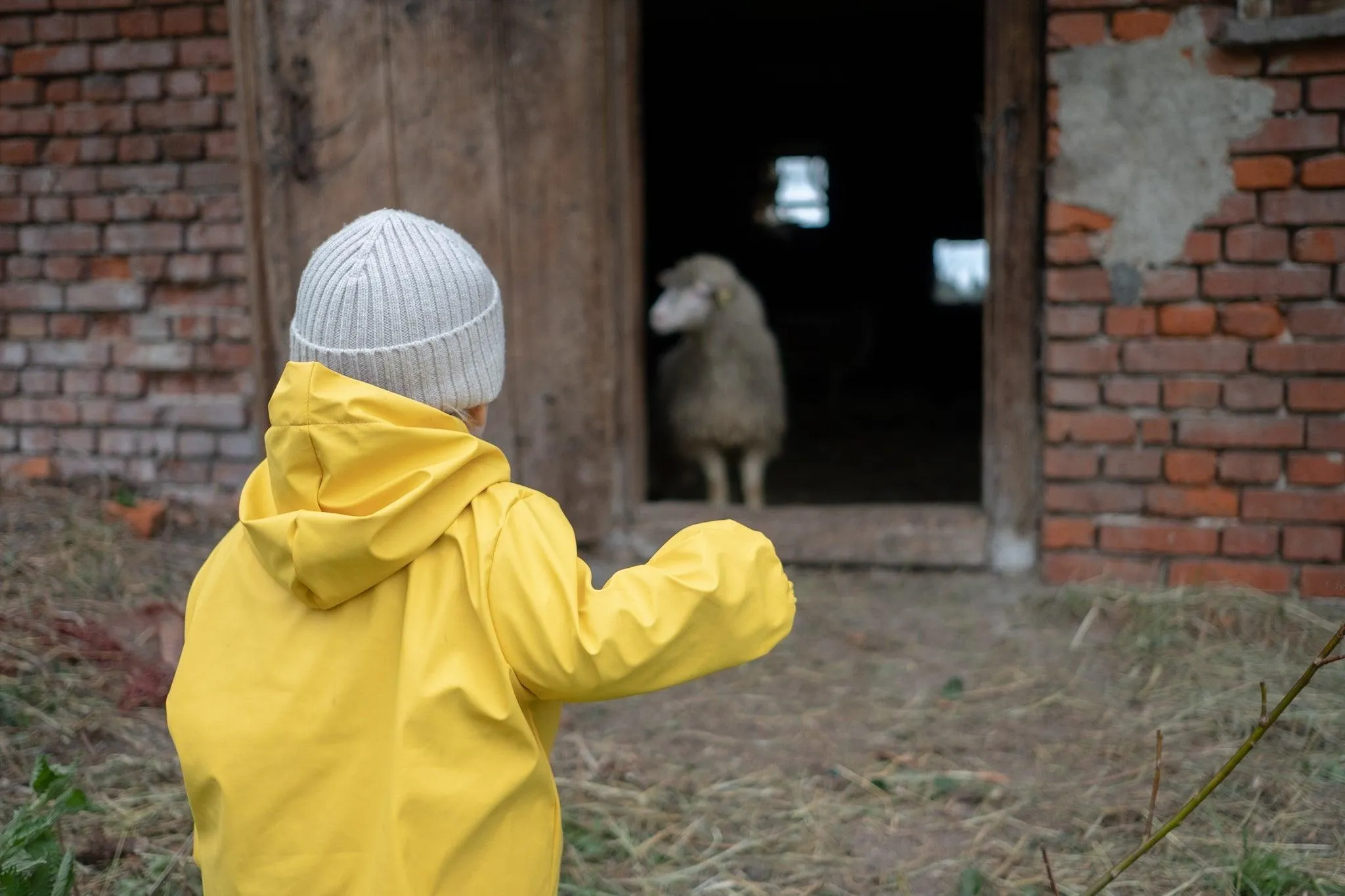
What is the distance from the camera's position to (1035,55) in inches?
139

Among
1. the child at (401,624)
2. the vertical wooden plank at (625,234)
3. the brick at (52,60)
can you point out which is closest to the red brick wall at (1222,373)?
the vertical wooden plank at (625,234)

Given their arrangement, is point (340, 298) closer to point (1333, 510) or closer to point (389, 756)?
point (389, 756)

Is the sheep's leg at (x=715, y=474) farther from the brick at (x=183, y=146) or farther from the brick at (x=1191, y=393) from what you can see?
the brick at (x=183, y=146)

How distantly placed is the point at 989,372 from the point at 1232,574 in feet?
3.08

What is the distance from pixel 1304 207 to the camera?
3238mm

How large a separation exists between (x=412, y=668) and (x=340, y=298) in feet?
1.42

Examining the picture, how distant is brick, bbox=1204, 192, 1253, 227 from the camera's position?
3.27m

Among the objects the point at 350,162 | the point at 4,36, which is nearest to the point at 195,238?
the point at 350,162

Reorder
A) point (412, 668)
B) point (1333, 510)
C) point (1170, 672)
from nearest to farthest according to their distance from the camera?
1. point (412, 668)
2. point (1170, 672)
3. point (1333, 510)

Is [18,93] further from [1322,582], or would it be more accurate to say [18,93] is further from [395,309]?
[1322,582]

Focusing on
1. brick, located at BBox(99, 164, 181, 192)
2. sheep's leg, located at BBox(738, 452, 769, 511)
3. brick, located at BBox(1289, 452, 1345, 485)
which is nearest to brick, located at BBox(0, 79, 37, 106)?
brick, located at BBox(99, 164, 181, 192)

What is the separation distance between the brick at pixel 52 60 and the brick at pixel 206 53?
15.4 inches

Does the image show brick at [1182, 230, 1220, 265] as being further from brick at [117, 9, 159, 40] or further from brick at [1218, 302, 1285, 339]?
brick at [117, 9, 159, 40]

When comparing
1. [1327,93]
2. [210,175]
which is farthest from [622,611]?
[210,175]
